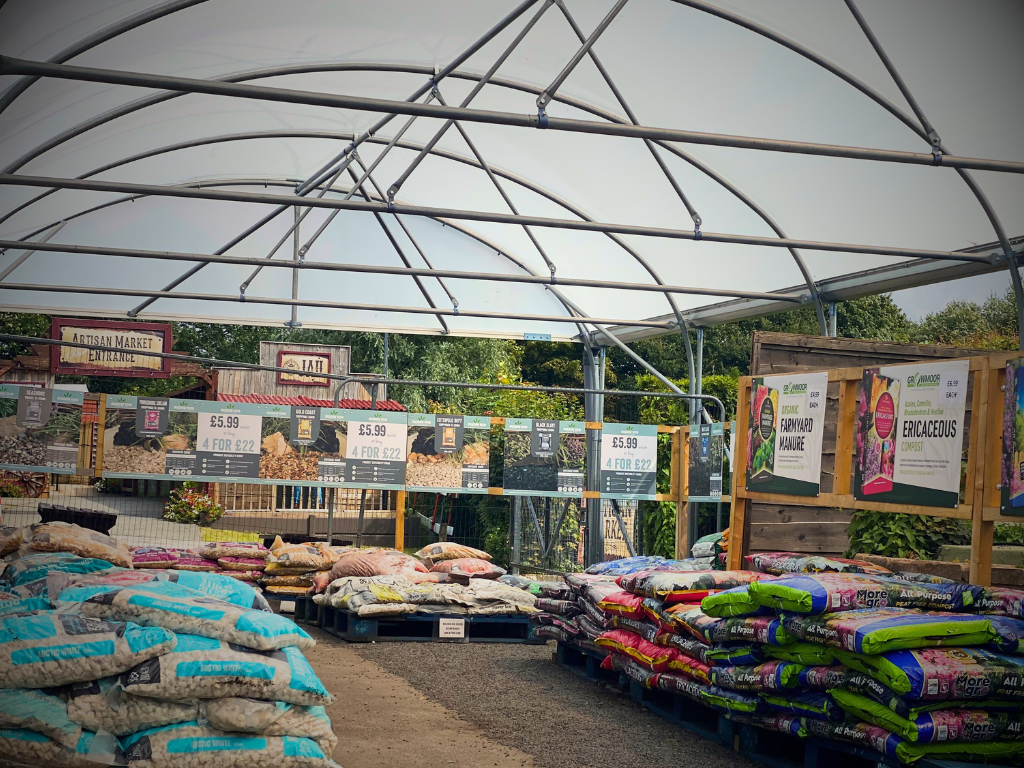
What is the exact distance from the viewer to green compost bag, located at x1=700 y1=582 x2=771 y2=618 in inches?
229

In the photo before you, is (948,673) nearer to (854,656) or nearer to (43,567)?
(854,656)

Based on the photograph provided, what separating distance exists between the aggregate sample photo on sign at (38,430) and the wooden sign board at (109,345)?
213 centimetres

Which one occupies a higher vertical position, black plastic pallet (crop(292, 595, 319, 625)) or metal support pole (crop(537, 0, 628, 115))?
metal support pole (crop(537, 0, 628, 115))

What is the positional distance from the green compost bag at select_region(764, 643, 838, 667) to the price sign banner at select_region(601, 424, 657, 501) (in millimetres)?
8500

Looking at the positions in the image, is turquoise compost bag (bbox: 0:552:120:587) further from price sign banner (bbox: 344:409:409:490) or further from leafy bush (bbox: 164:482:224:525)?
leafy bush (bbox: 164:482:224:525)

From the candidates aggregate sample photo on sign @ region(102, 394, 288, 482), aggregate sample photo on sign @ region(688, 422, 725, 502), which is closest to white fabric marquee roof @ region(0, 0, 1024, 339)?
aggregate sample photo on sign @ region(102, 394, 288, 482)

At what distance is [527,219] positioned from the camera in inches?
327

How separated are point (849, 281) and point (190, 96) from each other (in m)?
6.96

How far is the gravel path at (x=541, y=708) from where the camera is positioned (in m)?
5.89

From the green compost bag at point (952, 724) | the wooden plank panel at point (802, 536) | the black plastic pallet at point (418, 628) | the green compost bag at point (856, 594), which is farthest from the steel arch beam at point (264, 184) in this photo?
the green compost bag at point (952, 724)

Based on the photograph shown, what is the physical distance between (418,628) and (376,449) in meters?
3.84

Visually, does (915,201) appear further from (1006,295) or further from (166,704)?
(1006,295)

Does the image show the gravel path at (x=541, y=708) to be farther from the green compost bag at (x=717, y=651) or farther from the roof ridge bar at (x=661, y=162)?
the roof ridge bar at (x=661, y=162)

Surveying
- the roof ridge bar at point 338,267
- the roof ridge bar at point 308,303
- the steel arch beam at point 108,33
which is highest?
the steel arch beam at point 108,33
